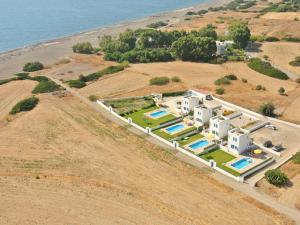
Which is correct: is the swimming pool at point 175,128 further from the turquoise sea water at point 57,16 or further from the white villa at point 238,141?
the turquoise sea water at point 57,16

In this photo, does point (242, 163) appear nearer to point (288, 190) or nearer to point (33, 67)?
point (288, 190)

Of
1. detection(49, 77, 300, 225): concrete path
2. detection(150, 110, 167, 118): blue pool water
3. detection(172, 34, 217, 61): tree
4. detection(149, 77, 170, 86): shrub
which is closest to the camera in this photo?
detection(49, 77, 300, 225): concrete path

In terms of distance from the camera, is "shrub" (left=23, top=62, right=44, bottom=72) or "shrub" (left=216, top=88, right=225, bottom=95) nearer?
"shrub" (left=216, top=88, right=225, bottom=95)

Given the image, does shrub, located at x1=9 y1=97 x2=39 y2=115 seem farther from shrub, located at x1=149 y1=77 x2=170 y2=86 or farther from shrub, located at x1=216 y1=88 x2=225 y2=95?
shrub, located at x1=216 y1=88 x2=225 y2=95

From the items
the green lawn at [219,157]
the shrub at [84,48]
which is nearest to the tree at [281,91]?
the green lawn at [219,157]

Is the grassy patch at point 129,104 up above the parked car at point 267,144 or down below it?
above

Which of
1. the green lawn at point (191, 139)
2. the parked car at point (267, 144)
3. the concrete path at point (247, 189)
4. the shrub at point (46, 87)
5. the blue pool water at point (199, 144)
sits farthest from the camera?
the shrub at point (46, 87)

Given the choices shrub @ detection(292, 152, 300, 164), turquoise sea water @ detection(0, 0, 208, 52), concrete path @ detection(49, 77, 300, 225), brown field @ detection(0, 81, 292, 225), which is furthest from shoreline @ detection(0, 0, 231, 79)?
shrub @ detection(292, 152, 300, 164)
